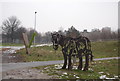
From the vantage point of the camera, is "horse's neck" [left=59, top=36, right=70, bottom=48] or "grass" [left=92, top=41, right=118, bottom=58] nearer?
"horse's neck" [left=59, top=36, right=70, bottom=48]

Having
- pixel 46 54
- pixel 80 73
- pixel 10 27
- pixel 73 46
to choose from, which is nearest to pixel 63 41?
pixel 73 46

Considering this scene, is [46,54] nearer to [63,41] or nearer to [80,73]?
[63,41]

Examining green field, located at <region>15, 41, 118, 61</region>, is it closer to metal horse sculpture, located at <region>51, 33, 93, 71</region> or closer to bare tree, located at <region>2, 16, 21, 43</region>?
metal horse sculpture, located at <region>51, 33, 93, 71</region>

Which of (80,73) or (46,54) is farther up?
(46,54)

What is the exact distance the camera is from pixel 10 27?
211 ft

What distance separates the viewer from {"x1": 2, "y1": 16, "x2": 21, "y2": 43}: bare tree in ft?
205

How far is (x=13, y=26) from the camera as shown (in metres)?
64.4

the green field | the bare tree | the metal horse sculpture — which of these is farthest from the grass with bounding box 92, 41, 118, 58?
the bare tree

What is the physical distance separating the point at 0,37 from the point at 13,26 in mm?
7384

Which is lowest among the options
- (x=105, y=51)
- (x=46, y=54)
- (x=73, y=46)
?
(x=105, y=51)

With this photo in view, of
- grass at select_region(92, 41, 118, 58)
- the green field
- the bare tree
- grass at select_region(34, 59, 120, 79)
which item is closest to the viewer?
grass at select_region(34, 59, 120, 79)

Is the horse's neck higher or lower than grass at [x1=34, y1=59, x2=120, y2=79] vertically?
higher

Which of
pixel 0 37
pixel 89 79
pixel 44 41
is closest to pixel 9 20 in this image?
pixel 0 37

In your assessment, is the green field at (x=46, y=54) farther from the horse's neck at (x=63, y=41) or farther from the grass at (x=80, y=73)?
the grass at (x=80, y=73)
